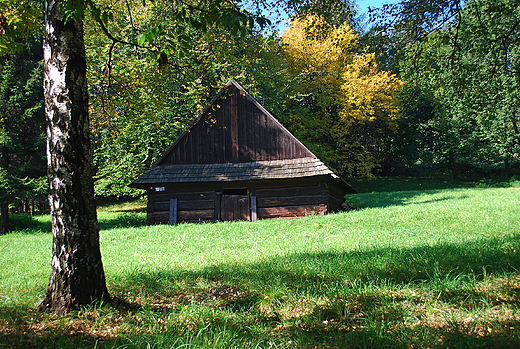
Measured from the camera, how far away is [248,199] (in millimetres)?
16219

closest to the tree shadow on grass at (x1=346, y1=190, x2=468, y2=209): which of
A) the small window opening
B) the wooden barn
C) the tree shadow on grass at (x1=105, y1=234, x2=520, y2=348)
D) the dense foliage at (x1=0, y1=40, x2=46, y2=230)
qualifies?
the wooden barn

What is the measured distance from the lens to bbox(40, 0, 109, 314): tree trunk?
3494 mm

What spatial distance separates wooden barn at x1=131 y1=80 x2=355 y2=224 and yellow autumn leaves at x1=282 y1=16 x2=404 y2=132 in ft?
33.6

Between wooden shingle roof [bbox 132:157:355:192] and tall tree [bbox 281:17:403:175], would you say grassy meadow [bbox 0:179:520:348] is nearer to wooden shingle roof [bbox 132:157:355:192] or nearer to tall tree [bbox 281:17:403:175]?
wooden shingle roof [bbox 132:157:355:192]

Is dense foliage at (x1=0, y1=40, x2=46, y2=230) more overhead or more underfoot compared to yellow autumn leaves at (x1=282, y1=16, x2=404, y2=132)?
more underfoot

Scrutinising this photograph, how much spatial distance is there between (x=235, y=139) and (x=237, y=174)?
2.05m

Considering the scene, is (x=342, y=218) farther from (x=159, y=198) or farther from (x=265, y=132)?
(x=159, y=198)

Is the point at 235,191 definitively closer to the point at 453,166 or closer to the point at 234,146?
the point at 234,146

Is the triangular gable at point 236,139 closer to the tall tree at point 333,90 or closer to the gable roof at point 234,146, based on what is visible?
the gable roof at point 234,146

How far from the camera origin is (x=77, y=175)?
3.56 metres

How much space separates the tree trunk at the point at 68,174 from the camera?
3.49 meters

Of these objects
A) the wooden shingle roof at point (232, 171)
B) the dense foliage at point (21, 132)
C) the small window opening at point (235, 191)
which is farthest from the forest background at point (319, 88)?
the small window opening at point (235, 191)

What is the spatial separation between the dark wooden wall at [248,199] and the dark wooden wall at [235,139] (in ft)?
4.79

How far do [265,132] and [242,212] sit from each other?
4.16 meters
